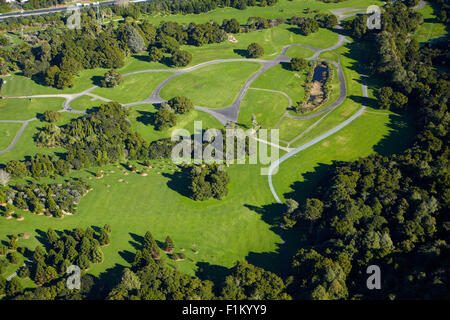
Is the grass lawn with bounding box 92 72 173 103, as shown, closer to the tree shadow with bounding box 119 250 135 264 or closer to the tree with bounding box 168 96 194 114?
the tree with bounding box 168 96 194 114

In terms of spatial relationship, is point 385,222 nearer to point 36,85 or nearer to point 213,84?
point 213,84

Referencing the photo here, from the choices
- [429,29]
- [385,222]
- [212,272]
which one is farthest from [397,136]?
[429,29]

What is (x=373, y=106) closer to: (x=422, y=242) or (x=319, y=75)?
(x=319, y=75)

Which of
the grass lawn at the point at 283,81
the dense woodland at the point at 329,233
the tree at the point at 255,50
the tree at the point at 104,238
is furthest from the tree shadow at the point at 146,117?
the tree at the point at 255,50

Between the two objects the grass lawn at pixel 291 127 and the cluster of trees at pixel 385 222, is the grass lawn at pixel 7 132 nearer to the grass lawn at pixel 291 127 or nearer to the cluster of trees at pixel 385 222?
the grass lawn at pixel 291 127

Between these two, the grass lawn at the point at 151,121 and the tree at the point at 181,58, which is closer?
the grass lawn at the point at 151,121

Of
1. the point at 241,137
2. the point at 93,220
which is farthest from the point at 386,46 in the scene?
the point at 93,220
